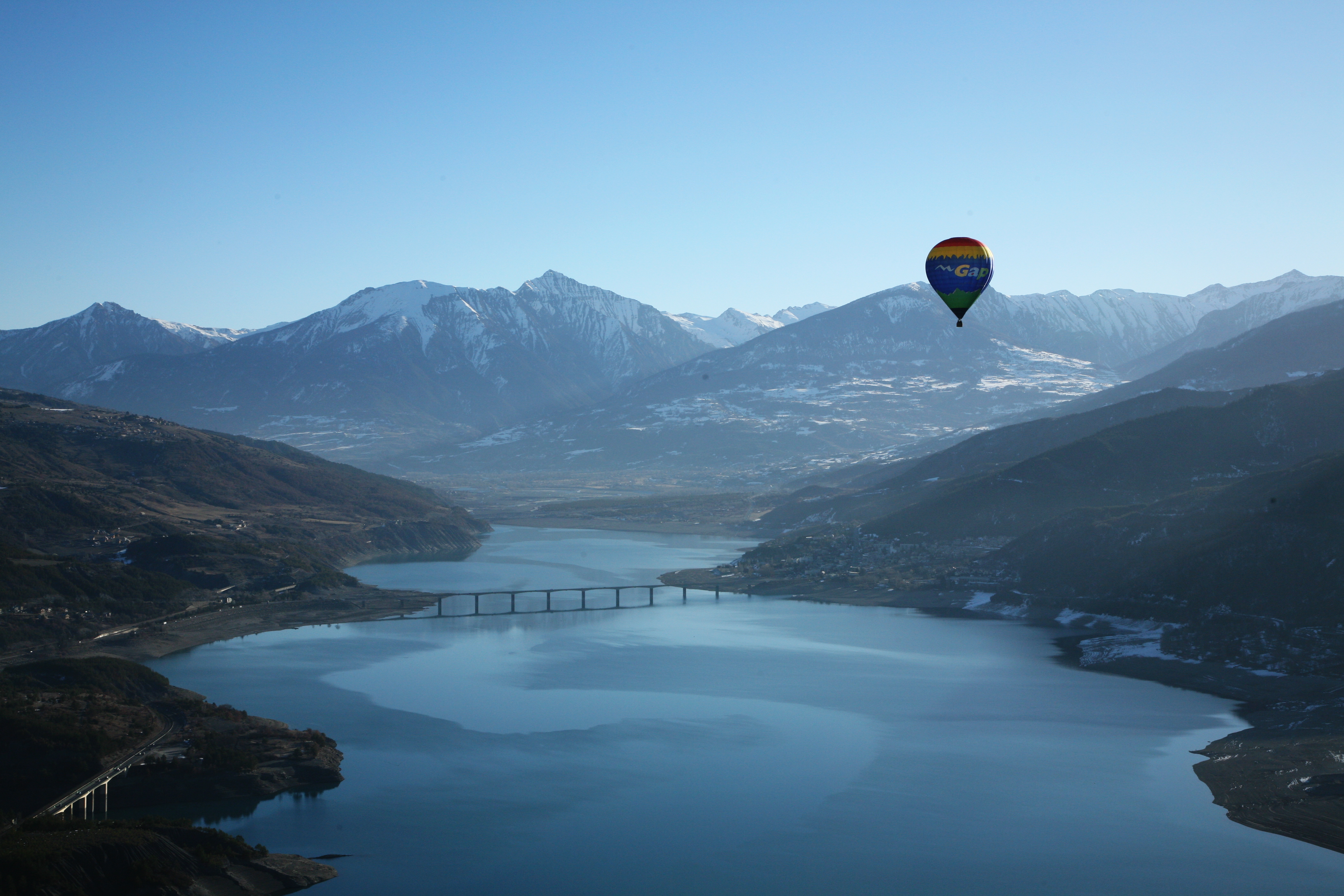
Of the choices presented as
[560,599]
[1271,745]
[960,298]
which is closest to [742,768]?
[1271,745]

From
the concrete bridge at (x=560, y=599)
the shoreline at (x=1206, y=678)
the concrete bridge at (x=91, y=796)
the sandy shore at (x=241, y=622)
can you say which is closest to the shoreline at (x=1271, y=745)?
the shoreline at (x=1206, y=678)

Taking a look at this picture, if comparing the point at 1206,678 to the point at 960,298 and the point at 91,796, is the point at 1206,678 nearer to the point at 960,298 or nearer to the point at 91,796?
the point at 960,298

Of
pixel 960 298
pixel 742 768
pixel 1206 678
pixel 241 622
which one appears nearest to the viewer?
pixel 742 768

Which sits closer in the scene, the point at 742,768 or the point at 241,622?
the point at 742,768

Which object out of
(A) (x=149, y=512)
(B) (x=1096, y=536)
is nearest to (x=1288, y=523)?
(B) (x=1096, y=536)

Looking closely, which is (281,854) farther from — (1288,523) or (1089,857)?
(1288,523)

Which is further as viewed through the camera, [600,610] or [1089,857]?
[600,610]
